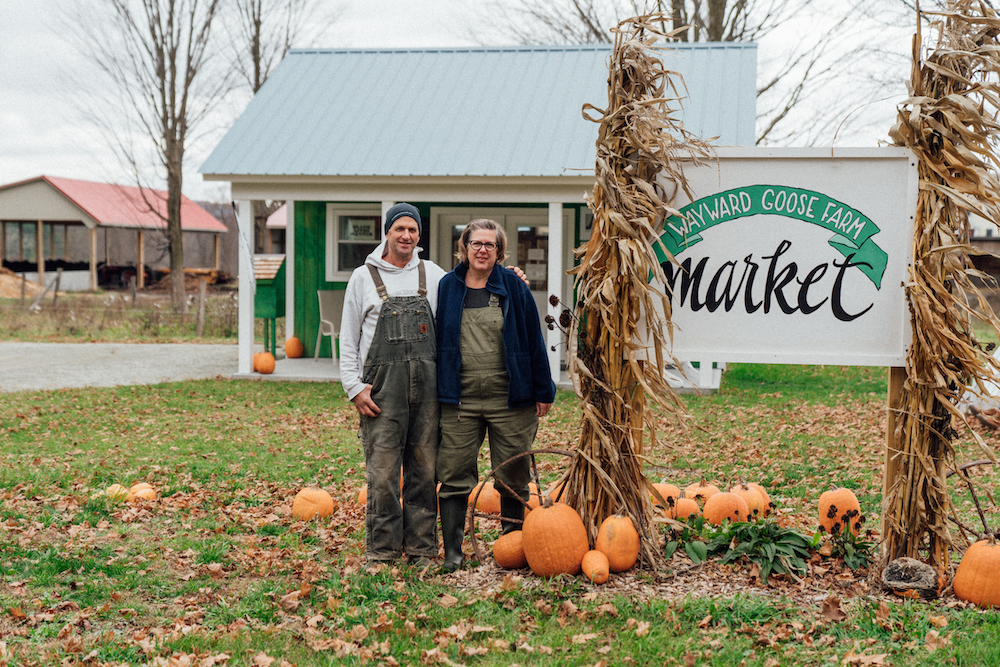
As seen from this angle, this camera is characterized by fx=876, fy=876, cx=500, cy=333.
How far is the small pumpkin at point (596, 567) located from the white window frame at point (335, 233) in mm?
10020

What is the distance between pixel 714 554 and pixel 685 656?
1.06 m

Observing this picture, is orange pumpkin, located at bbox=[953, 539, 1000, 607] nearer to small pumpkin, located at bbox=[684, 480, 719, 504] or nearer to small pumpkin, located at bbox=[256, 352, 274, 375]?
small pumpkin, located at bbox=[684, 480, 719, 504]

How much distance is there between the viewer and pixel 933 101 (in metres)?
3.70

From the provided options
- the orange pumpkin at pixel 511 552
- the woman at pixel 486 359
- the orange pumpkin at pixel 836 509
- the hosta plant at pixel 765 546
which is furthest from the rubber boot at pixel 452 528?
the orange pumpkin at pixel 836 509

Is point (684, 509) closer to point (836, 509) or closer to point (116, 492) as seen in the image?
point (836, 509)

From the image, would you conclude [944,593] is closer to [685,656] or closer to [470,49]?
[685,656]

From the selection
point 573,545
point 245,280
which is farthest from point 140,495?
point 245,280

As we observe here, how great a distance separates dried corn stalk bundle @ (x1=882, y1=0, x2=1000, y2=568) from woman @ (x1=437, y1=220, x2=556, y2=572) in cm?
164

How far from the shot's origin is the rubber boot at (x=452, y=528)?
14.3ft

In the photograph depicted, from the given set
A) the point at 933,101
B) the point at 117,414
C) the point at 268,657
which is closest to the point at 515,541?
the point at 268,657

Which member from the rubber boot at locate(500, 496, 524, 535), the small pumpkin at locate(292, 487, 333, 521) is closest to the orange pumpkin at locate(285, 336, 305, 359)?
the small pumpkin at locate(292, 487, 333, 521)

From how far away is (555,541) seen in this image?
4.02 meters

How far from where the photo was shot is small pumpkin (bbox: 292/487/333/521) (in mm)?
5398

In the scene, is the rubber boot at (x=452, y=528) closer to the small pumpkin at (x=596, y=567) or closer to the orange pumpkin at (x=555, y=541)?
the orange pumpkin at (x=555, y=541)
